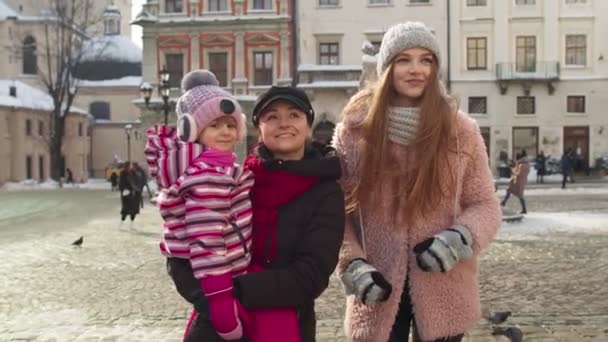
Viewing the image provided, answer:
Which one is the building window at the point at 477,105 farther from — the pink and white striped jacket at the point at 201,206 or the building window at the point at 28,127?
the pink and white striped jacket at the point at 201,206

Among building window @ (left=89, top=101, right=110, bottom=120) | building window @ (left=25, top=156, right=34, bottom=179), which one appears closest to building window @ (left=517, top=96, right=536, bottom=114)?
building window @ (left=25, top=156, right=34, bottom=179)

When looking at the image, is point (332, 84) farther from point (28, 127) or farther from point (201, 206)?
point (201, 206)

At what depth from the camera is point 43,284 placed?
944 centimetres

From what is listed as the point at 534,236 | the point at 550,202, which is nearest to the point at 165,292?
the point at 534,236

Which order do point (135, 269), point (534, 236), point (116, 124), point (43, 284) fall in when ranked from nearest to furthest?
Answer: point (43, 284)
point (135, 269)
point (534, 236)
point (116, 124)

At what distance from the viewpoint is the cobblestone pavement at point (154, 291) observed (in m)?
6.59

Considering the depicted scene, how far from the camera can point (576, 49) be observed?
3753cm

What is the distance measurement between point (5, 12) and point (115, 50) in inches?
394

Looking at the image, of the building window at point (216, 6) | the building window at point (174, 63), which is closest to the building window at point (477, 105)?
the building window at point (216, 6)

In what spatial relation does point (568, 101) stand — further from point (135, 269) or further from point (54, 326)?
point (54, 326)

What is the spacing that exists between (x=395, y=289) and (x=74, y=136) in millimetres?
57172

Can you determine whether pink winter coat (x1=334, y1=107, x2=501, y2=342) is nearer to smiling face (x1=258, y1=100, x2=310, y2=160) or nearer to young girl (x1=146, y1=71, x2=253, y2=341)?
smiling face (x1=258, y1=100, x2=310, y2=160)

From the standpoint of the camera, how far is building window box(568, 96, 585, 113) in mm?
37438

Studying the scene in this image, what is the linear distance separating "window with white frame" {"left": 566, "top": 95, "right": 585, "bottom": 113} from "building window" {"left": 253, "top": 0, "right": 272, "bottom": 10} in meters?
17.3
